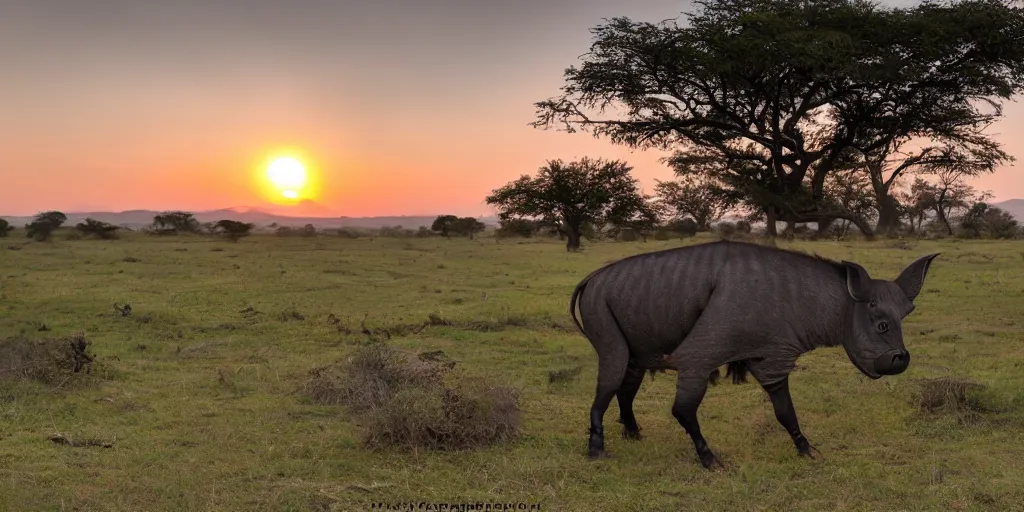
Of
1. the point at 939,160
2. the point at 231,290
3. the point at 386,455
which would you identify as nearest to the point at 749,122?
the point at 939,160

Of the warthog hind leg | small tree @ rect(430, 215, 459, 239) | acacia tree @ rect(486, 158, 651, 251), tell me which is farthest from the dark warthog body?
small tree @ rect(430, 215, 459, 239)

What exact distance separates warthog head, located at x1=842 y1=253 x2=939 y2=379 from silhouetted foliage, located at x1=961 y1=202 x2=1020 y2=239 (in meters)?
55.9

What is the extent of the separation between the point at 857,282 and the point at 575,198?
35693 millimetres

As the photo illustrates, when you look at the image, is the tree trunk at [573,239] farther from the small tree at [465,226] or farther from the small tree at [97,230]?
the small tree at [97,230]

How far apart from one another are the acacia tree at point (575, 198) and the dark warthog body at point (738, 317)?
114 feet

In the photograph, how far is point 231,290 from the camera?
20.8m

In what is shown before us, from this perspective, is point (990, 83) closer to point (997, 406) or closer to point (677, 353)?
point (997, 406)

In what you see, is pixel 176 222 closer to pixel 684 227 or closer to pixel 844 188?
pixel 684 227

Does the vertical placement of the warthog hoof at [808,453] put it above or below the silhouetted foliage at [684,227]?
below

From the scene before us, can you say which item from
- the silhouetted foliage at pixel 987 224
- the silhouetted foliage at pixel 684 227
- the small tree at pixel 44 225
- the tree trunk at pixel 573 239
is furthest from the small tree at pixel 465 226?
the silhouetted foliage at pixel 987 224

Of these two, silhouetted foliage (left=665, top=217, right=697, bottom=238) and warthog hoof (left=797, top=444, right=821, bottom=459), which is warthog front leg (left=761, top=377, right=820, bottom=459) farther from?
silhouetted foliage (left=665, top=217, right=697, bottom=238)

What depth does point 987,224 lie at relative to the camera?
5947cm

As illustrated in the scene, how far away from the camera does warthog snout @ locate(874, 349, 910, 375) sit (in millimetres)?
6340

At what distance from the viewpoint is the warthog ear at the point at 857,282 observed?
648 cm
